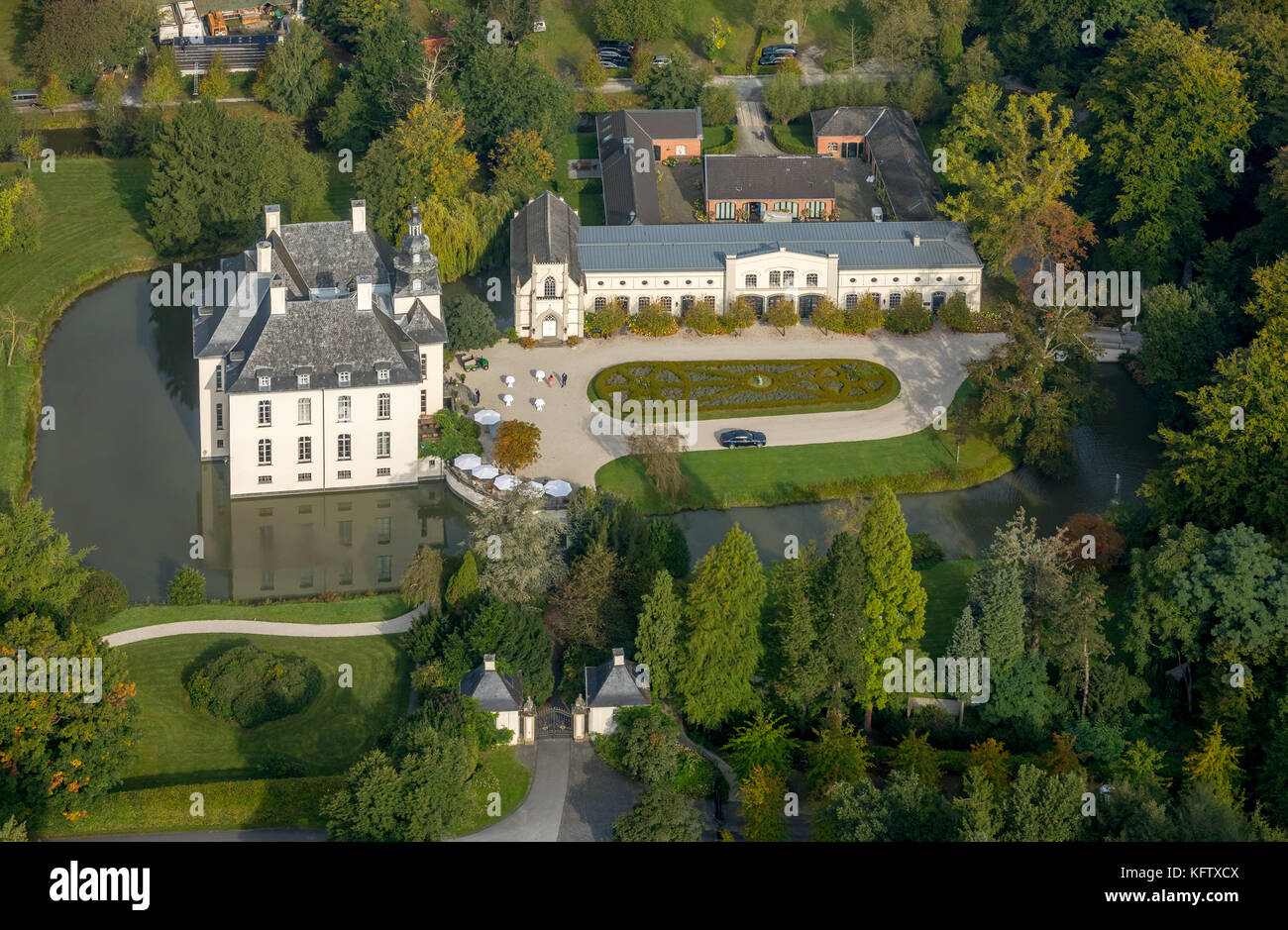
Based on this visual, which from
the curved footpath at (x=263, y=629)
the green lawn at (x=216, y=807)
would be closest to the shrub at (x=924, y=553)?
the curved footpath at (x=263, y=629)

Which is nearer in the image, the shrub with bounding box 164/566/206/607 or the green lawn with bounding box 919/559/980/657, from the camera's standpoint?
the green lawn with bounding box 919/559/980/657

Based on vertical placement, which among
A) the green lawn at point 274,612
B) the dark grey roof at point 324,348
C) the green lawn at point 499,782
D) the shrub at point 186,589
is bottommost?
the green lawn at point 499,782

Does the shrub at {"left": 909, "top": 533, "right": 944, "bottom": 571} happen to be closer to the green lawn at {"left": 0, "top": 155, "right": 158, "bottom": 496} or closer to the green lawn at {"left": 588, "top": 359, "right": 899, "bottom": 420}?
the green lawn at {"left": 588, "top": 359, "right": 899, "bottom": 420}

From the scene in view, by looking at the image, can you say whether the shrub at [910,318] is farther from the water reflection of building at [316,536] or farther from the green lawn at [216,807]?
the green lawn at [216,807]

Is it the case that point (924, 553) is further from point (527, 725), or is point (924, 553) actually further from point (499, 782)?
point (499, 782)

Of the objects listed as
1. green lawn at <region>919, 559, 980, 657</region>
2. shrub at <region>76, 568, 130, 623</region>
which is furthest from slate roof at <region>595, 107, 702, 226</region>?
shrub at <region>76, 568, 130, 623</region>


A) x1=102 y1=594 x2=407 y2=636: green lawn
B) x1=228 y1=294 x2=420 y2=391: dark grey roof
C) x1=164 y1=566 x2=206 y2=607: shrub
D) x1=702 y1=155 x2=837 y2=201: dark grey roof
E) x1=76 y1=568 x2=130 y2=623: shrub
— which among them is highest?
x1=702 y1=155 x2=837 y2=201: dark grey roof
